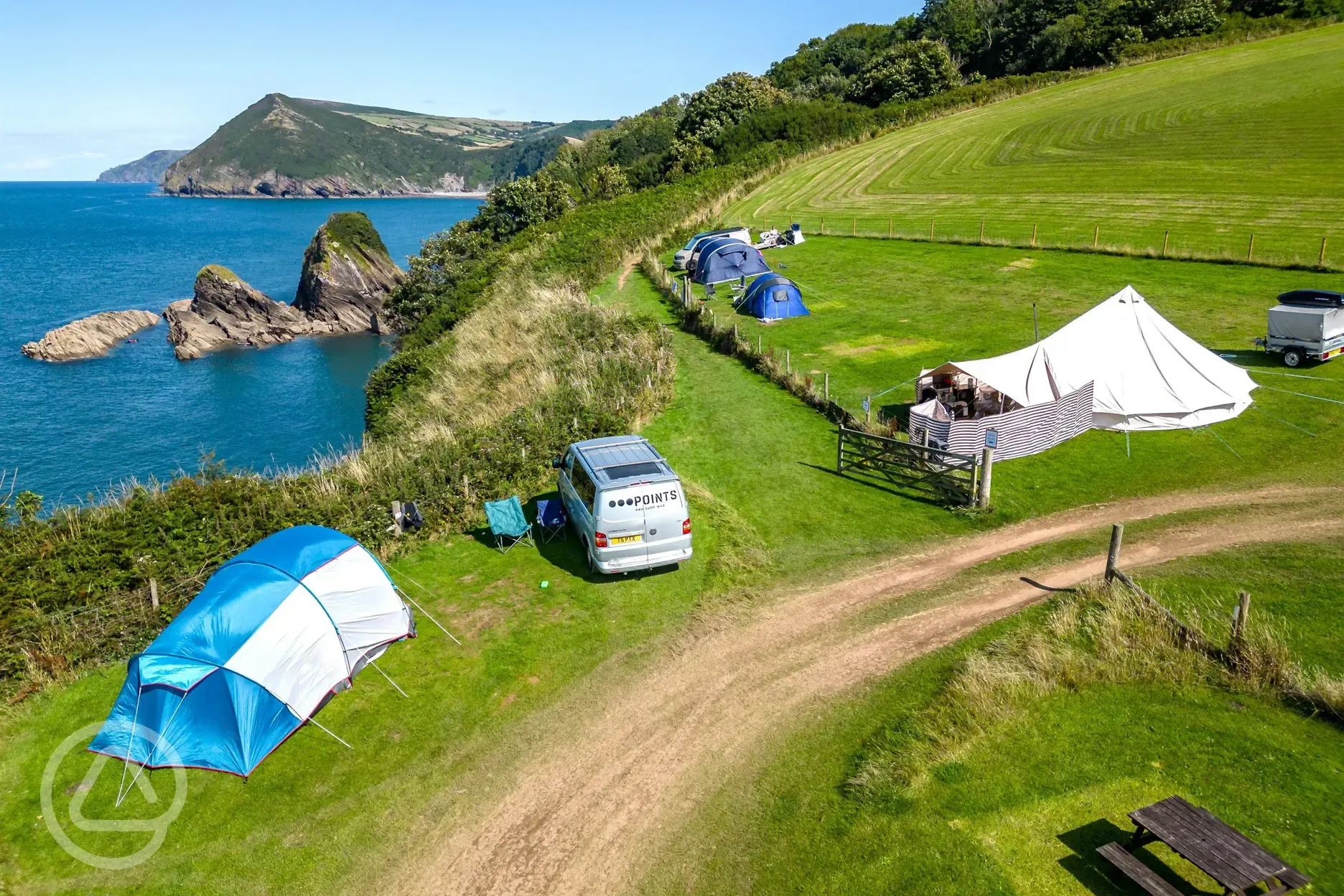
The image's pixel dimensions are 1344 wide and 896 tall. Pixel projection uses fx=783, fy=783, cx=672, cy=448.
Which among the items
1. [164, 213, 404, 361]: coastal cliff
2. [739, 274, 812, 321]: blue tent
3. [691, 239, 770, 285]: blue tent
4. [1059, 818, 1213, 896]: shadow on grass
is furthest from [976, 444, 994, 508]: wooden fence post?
[164, 213, 404, 361]: coastal cliff

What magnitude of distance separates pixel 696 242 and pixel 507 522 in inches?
1278

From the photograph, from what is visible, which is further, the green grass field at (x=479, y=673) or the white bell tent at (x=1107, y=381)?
the white bell tent at (x=1107, y=381)

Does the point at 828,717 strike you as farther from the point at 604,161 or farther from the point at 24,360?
the point at 604,161

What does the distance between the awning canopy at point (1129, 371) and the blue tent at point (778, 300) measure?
14.4 m

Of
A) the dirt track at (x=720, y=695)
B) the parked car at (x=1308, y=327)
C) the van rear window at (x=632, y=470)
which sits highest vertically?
the parked car at (x=1308, y=327)

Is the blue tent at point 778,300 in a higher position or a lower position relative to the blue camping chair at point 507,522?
higher

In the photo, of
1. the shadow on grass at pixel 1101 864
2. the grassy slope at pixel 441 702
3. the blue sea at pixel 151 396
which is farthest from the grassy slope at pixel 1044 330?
the blue sea at pixel 151 396

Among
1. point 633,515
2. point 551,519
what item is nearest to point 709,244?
point 551,519

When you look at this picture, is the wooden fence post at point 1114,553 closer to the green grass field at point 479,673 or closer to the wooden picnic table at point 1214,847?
the green grass field at point 479,673

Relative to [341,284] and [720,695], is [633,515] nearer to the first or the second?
[720,695]

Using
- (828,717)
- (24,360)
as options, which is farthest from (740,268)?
(24,360)

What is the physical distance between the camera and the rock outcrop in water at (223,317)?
75.6 m

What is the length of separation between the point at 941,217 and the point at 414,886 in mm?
50482

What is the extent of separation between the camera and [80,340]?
72188mm
